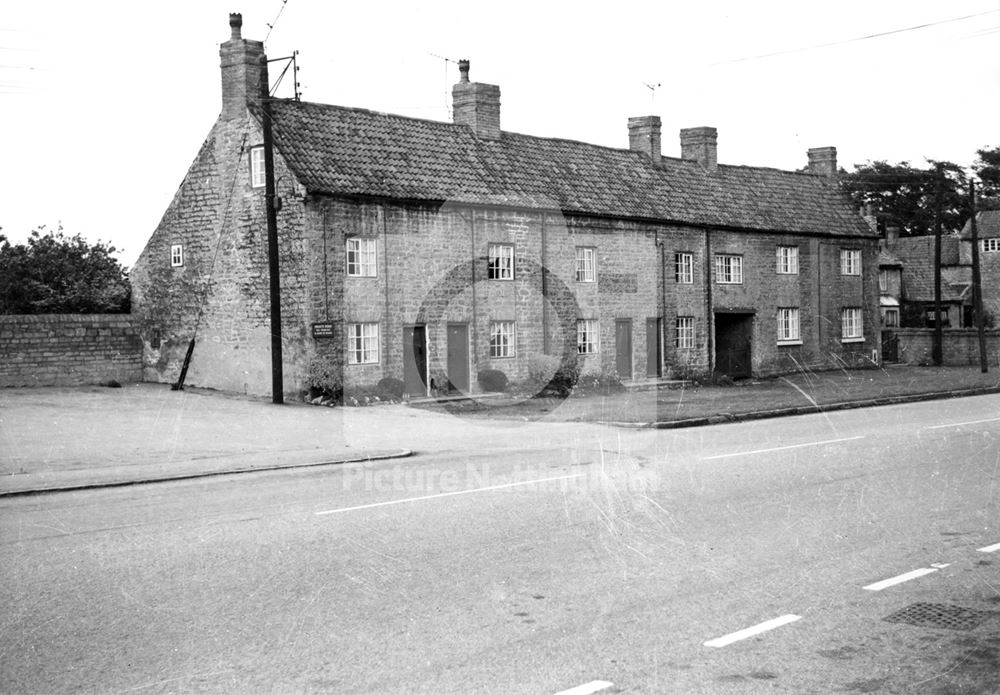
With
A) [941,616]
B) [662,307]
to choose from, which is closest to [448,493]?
[941,616]

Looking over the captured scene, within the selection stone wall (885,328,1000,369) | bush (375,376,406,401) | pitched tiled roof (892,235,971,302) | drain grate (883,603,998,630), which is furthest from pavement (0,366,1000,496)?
pitched tiled roof (892,235,971,302)

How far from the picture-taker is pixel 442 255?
104 feet

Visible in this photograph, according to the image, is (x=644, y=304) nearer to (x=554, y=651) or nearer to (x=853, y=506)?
(x=853, y=506)

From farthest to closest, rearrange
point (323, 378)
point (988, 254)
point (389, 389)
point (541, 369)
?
point (988, 254), point (541, 369), point (389, 389), point (323, 378)

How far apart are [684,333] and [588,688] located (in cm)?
3466

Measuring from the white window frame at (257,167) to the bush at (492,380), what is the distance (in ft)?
27.8

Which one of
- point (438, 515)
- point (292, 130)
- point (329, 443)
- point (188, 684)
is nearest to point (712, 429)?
point (329, 443)

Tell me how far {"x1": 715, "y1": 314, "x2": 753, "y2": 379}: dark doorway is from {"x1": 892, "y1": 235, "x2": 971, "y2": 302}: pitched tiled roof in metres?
39.4

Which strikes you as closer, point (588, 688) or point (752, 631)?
point (588, 688)

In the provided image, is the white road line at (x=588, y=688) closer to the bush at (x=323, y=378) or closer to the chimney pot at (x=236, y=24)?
the bush at (x=323, y=378)

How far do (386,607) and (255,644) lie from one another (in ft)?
3.65

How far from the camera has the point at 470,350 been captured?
32406 millimetres

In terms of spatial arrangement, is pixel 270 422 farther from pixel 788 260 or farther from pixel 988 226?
pixel 988 226

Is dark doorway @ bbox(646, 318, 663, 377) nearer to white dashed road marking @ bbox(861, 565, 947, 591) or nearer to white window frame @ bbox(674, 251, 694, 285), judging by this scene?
white window frame @ bbox(674, 251, 694, 285)
